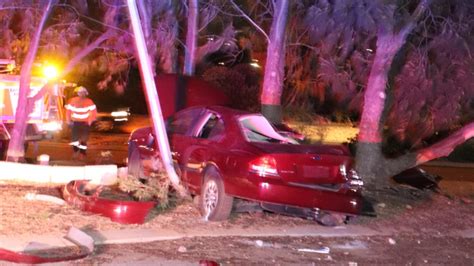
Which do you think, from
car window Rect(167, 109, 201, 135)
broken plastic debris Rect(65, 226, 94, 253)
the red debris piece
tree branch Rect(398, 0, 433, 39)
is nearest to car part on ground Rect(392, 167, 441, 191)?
tree branch Rect(398, 0, 433, 39)

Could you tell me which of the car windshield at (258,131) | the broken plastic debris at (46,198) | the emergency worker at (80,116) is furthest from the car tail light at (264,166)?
the emergency worker at (80,116)

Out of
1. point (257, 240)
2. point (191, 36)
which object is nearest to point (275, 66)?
point (191, 36)

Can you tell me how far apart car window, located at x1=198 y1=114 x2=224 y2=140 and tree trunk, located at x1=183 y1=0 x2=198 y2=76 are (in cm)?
548

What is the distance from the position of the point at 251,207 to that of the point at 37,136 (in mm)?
6726

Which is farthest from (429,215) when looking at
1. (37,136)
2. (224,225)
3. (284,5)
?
(37,136)

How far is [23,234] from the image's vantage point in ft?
27.8

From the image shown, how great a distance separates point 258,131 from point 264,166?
1.01m

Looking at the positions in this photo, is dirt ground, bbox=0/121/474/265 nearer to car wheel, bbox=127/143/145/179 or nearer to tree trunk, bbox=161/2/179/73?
car wheel, bbox=127/143/145/179

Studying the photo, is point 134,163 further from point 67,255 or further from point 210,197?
point 67,255

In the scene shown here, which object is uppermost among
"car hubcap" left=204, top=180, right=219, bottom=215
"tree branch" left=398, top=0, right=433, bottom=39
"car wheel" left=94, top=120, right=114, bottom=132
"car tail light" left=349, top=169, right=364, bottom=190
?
"tree branch" left=398, top=0, right=433, bottom=39

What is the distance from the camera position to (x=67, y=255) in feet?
25.2

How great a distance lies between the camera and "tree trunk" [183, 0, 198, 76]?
611 inches

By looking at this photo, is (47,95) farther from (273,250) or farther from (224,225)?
(273,250)

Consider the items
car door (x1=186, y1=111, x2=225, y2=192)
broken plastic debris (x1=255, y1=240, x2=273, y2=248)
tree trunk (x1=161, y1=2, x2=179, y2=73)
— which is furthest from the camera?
tree trunk (x1=161, y1=2, x2=179, y2=73)
